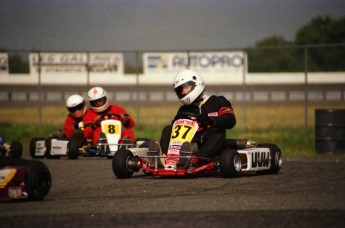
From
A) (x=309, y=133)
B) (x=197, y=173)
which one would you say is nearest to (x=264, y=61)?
(x=309, y=133)

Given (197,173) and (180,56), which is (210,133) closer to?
(197,173)

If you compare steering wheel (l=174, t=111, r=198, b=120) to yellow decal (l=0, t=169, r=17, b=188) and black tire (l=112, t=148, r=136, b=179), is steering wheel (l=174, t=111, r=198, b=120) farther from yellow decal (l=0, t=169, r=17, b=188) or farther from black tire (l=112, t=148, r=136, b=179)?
yellow decal (l=0, t=169, r=17, b=188)

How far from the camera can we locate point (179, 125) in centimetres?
1187

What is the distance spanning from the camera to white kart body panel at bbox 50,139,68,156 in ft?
56.6

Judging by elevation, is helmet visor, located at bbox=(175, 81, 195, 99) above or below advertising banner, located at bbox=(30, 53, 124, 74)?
below

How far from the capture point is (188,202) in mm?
8781

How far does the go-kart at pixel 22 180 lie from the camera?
337 inches

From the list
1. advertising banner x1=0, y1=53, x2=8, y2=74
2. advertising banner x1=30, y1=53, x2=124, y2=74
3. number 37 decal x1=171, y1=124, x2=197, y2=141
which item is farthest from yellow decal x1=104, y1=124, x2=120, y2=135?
advertising banner x1=30, y1=53, x2=124, y2=74

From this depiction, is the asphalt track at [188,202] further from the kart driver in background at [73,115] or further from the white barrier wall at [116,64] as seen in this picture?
the white barrier wall at [116,64]

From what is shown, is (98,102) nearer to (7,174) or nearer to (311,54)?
(7,174)

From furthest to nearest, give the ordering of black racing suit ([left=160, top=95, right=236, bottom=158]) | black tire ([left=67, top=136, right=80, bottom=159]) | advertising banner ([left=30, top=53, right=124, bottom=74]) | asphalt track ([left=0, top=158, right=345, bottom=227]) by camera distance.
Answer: advertising banner ([left=30, top=53, right=124, bottom=74]), black tire ([left=67, top=136, right=80, bottom=159]), black racing suit ([left=160, top=95, right=236, bottom=158]), asphalt track ([left=0, top=158, right=345, bottom=227])

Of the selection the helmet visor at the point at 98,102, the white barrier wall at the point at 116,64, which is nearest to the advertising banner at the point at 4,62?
the white barrier wall at the point at 116,64

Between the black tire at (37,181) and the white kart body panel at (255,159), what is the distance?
359cm

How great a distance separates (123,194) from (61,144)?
773cm
